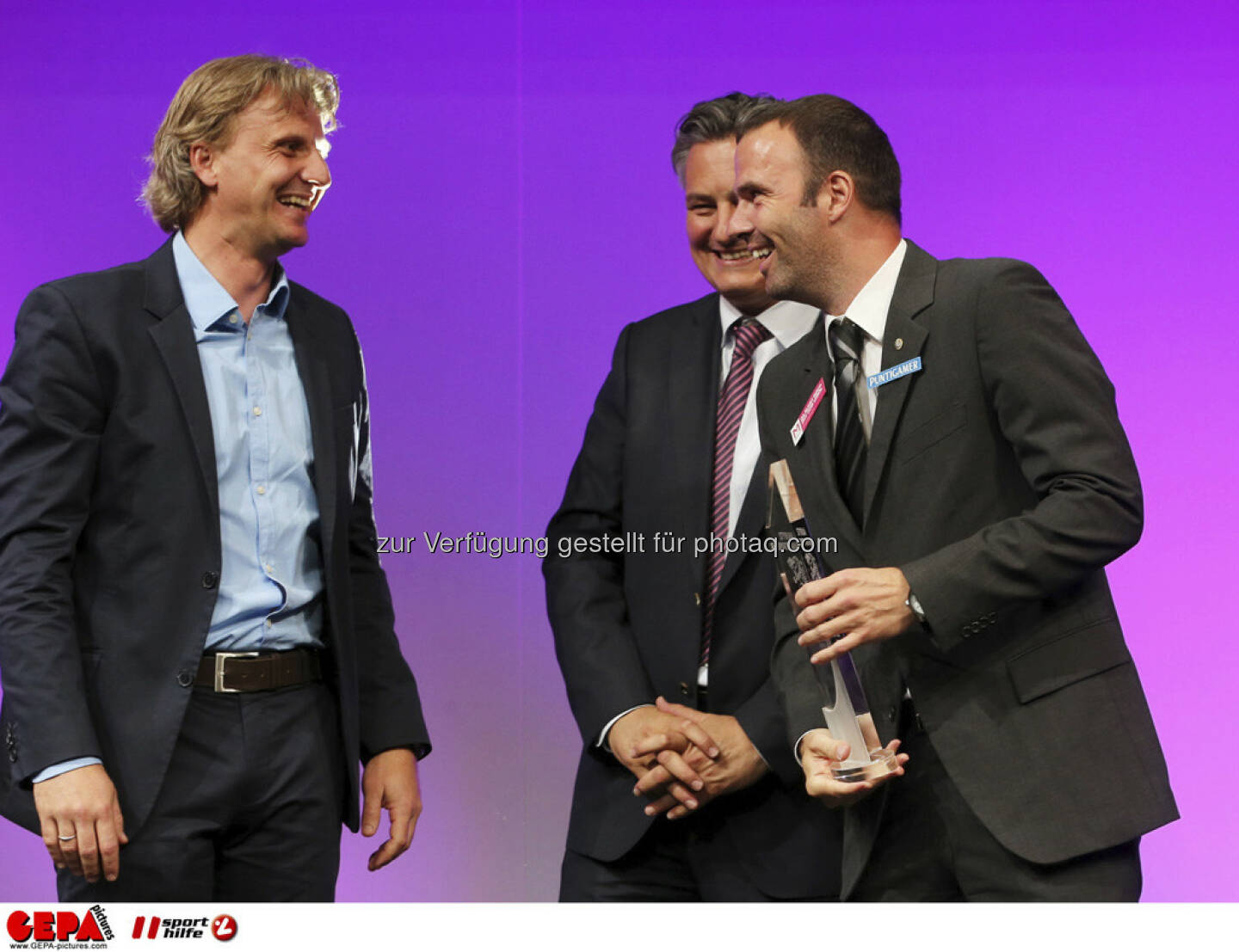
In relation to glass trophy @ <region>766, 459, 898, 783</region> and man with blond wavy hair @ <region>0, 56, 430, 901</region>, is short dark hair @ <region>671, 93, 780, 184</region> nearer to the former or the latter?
man with blond wavy hair @ <region>0, 56, 430, 901</region>

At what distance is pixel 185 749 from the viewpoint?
254cm

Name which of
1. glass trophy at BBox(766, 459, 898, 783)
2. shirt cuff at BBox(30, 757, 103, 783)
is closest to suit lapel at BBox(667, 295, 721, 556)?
glass trophy at BBox(766, 459, 898, 783)

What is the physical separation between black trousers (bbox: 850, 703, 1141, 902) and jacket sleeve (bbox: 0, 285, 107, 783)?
53.9 inches

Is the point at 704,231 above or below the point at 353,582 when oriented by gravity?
above

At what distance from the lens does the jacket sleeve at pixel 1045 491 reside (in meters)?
2.30

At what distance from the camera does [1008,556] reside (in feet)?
7.52

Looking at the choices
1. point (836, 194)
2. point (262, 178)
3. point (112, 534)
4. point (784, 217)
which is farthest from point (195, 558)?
point (836, 194)

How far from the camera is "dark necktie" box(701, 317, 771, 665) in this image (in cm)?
296

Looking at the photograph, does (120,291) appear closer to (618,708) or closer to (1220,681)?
(618,708)

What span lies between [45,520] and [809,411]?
1.36m

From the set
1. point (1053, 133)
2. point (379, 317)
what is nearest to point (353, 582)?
point (379, 317)

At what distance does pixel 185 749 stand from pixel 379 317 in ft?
4.93
